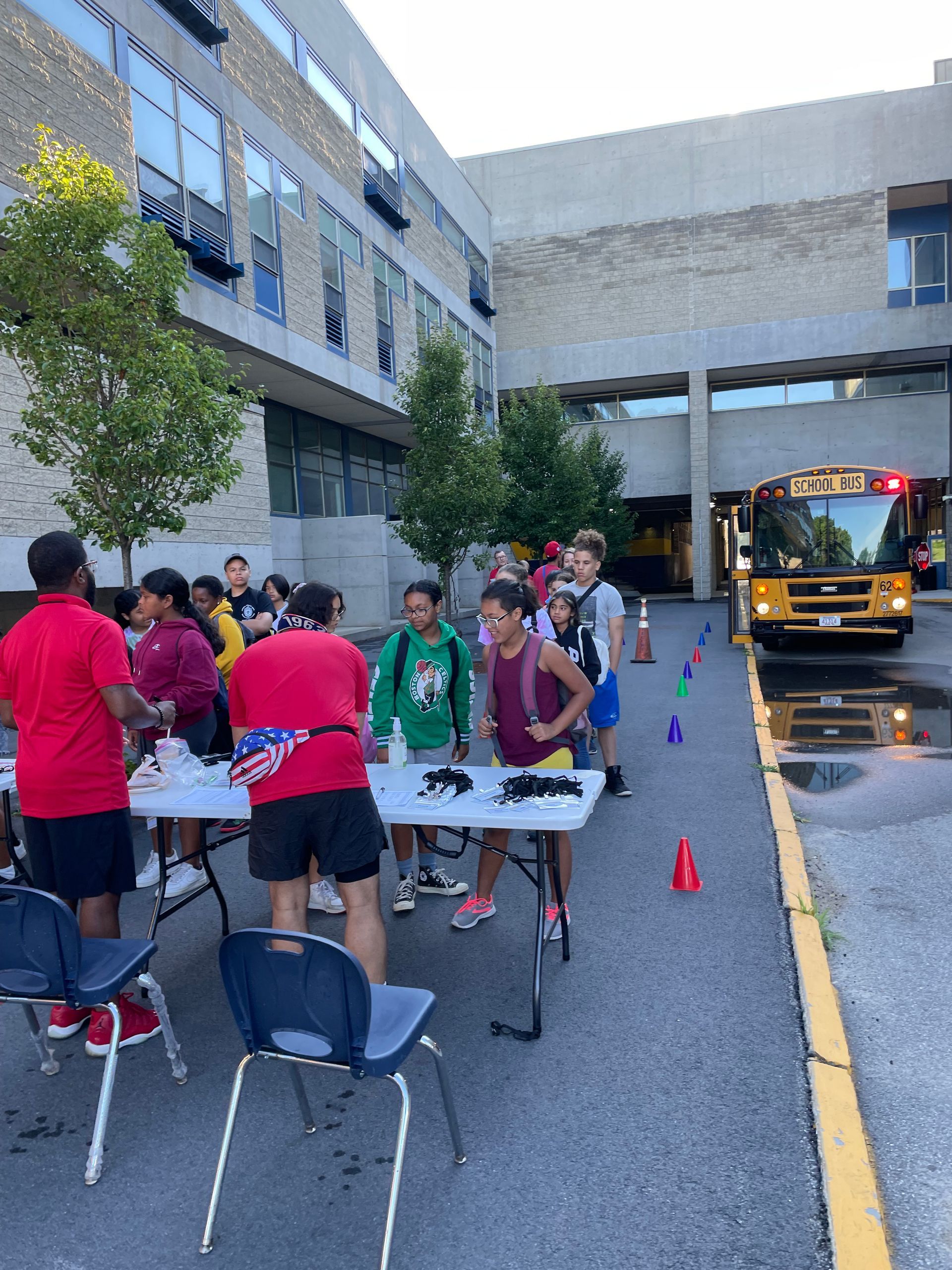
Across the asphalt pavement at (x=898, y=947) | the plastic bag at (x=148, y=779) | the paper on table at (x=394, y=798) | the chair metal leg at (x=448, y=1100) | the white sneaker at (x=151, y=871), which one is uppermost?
the plastic bag at (x=148, y=779)

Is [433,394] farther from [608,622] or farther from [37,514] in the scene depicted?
[608,622]

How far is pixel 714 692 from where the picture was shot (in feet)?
38.7

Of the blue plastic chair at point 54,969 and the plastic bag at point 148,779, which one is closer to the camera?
the blue plastic chair at point 54,969

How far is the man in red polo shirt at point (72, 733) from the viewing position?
133 inches

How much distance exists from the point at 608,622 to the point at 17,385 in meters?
8.59

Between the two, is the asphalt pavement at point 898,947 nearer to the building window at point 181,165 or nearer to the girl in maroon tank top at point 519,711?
the girl in maroon tank top at point 519,711

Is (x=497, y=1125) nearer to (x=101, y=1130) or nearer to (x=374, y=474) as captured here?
(x=101, y=1130)

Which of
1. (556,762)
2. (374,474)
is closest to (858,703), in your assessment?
(556,762)

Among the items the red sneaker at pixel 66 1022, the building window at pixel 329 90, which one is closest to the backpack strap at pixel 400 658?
the red sneaker at pixel 66 1022

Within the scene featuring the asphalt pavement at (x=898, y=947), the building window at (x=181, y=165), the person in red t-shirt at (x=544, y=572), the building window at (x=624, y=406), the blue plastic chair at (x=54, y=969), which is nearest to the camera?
the asphalt pavement at (x=898, y=947)

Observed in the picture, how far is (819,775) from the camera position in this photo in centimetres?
754

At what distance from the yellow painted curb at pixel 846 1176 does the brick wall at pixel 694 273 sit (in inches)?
1285

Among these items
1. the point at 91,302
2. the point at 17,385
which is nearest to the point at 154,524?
the point at 91,302

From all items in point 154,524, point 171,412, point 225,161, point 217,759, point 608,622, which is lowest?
point 217,759
